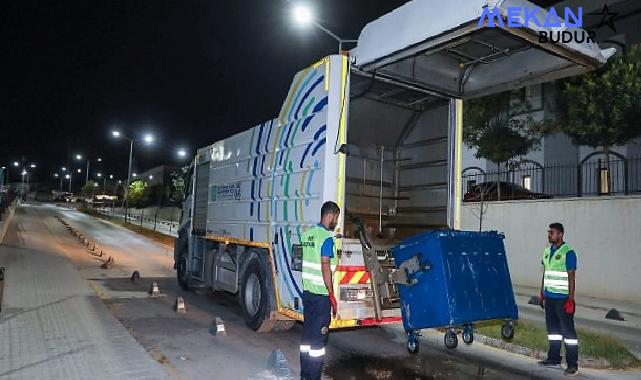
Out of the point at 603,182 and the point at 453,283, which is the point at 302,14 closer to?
the point at 453,283

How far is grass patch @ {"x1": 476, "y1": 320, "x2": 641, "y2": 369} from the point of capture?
6.52m

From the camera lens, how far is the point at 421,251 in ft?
18.3

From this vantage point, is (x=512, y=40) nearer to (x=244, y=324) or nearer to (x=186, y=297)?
(x=244, y=324)

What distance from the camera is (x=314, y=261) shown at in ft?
15.9

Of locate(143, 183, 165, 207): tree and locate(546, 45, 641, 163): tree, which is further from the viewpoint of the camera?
locate(143, 183, 165, 207): tree

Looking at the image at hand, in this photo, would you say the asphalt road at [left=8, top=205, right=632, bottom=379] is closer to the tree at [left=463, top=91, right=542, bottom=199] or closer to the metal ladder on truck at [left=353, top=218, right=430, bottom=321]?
the metal ladder on truck at [left=353, top=218, right=430, bottom=321]

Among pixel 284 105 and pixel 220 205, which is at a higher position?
pixel 284 105

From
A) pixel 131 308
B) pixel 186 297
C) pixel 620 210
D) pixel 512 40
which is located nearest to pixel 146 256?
pixel 186 297

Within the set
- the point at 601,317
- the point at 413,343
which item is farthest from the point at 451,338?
the point at 601,317

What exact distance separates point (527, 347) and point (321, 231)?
381cm

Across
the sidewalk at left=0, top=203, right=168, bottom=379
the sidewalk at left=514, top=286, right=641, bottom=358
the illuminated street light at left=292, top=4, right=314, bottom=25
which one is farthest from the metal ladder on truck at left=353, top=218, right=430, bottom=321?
the illuminated street light at left=292, top=4, right=314, bottom=25

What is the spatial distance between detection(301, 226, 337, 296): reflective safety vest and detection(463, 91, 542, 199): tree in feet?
42.4

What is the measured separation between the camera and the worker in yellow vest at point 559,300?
588cm

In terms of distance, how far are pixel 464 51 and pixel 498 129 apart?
11.4 meters
